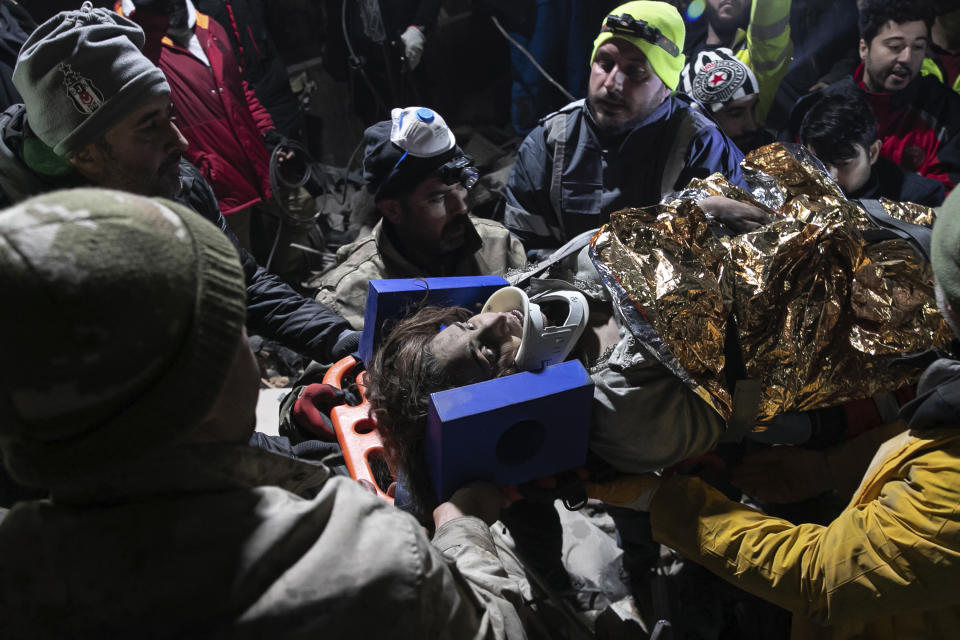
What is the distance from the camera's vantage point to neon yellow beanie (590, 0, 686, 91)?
9.21 feet

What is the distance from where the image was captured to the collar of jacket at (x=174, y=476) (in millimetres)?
802

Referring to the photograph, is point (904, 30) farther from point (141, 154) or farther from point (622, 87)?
point (141, 154)

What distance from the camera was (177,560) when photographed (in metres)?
0.77

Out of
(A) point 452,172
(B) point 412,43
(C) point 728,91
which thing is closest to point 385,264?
(A) point 452,172

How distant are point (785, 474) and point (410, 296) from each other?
1.29 m

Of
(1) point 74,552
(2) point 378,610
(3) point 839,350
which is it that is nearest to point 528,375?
(2) point 378,610

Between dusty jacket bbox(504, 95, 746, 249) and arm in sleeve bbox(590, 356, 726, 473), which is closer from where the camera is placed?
arm in sleeve bbox(590, 356, 726, 473)

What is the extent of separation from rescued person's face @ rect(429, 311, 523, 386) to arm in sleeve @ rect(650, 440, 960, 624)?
2.21ft

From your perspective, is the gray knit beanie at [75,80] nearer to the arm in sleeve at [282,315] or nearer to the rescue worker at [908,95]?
the arm in sleeve at [282,315]

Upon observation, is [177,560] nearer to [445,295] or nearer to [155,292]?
[155,292]

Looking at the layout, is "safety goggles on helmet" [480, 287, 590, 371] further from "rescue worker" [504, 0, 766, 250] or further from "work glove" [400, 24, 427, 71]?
"work glove" [400, 24, 427, 71]

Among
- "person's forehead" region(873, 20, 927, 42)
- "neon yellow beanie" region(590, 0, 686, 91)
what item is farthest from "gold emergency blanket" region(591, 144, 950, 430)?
"person's forehead" region(873, 20, 927, 42)

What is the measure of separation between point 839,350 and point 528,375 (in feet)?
3.04

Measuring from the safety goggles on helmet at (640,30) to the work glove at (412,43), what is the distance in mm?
2123
